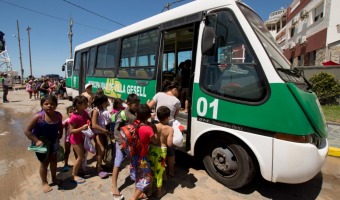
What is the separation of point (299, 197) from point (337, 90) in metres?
9.90

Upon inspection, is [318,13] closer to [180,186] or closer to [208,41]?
[208,41]

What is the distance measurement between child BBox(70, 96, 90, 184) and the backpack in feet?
3.10

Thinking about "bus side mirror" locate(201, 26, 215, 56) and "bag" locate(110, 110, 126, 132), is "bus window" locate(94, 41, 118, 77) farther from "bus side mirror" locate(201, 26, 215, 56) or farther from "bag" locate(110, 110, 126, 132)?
"bus side mirror" locate(201, 26, 215, 56)

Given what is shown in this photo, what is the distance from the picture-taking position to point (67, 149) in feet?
13.4

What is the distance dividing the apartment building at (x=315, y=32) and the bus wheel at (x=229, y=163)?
1304 cm

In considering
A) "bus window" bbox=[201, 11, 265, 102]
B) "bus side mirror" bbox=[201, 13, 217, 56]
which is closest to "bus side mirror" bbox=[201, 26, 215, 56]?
"bus side mirror" bbox=[201, 13, 217, 56]

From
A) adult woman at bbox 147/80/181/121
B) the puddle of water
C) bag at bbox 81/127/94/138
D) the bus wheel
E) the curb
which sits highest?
adult woman at bbox 147/80/181/121

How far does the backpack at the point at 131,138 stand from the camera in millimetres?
2852

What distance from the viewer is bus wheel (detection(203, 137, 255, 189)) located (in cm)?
316

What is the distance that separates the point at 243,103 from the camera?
3.03m

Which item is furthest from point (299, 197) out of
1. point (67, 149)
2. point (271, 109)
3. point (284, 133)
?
point (67, 149)

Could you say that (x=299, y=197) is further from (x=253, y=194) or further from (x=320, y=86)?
(x=320, y=86)

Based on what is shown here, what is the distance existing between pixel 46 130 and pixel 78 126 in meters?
0.45

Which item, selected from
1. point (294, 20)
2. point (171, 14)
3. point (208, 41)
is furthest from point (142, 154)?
point (294, 20)
